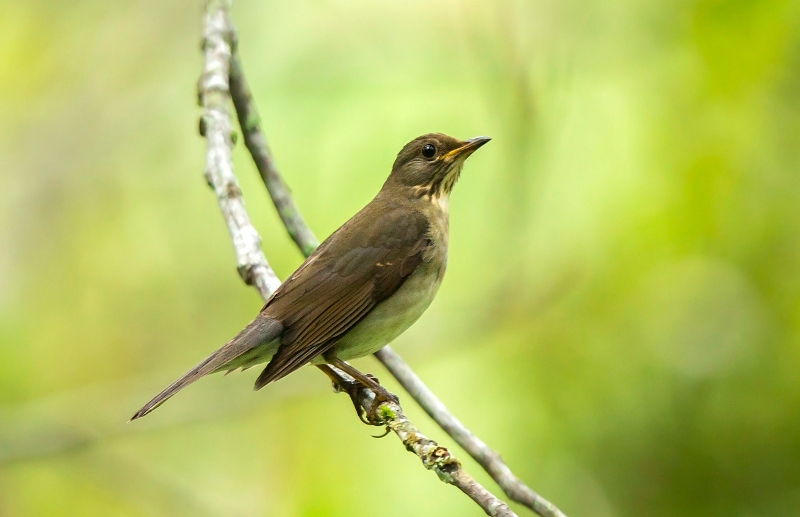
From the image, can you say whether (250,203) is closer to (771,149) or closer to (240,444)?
(240,444)

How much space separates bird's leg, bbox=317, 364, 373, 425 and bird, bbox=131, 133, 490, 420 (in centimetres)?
5

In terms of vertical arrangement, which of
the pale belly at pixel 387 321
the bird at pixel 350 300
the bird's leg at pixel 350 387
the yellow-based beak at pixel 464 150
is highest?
the yellow-based beak at pixel 464 150

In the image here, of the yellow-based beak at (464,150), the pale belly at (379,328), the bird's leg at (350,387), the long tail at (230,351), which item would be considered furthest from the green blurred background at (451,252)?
the long tail at (230,351)

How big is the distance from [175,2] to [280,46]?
0.95m

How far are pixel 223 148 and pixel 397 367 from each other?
1.46 m

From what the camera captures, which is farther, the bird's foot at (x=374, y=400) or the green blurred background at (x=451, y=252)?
the green blurred background at (x=451, y=252)

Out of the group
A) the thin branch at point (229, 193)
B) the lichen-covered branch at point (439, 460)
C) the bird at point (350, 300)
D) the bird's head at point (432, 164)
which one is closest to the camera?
the lichen-covered branch at point (439, 460)

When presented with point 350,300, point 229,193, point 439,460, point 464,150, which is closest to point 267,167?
point 229,193

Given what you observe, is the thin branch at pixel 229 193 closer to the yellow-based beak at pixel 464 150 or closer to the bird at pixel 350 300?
the bird at pixel 350 300

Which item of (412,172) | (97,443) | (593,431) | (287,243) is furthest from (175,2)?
(593,431)

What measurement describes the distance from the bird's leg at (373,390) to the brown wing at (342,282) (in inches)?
7.8

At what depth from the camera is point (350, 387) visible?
451cm

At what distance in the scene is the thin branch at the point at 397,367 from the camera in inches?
137

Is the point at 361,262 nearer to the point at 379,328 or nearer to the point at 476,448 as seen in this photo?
the point at 379,328
